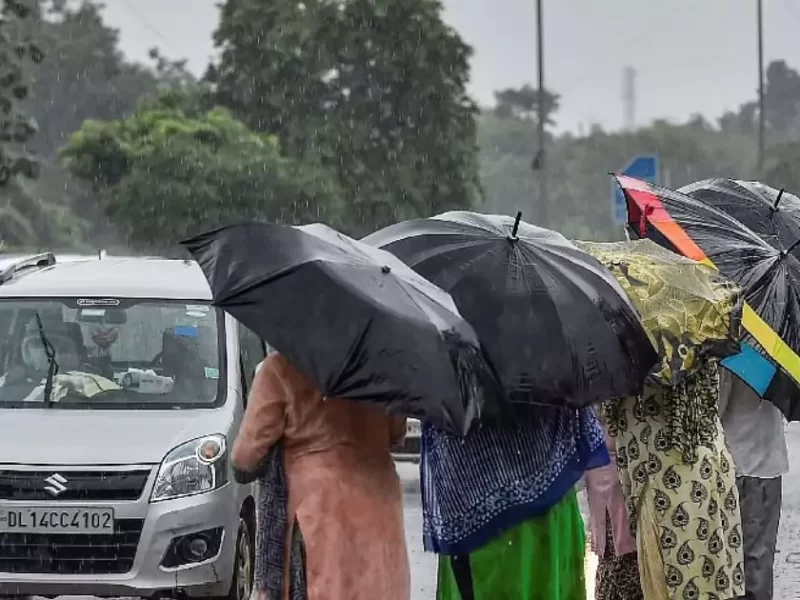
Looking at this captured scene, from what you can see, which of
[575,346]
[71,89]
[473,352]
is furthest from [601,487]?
[71,89]

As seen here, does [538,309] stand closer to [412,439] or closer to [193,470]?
[193,470]

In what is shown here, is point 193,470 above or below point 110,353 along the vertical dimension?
below

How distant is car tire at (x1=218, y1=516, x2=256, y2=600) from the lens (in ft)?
23.1

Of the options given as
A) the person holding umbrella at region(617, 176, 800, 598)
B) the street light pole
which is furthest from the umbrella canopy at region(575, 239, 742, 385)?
the street light pole

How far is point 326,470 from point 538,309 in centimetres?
82

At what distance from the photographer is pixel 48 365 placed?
740 cm

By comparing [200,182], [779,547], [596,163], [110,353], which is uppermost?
[596,163]

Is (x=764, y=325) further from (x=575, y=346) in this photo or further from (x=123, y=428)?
(x=123, y=428)

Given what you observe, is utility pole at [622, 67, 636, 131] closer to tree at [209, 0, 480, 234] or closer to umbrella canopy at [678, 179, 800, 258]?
tree at [209, 0, 480, 234]

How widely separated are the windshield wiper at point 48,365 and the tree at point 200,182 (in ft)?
89.5

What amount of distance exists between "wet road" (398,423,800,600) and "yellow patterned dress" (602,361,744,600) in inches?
88.0

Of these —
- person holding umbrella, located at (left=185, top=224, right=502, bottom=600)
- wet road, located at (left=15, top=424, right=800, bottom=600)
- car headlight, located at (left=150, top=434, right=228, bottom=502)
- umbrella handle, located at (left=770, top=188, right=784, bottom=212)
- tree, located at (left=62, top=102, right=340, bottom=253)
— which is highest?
tree, located at (left=62, top=102, right=340, bottom=253)

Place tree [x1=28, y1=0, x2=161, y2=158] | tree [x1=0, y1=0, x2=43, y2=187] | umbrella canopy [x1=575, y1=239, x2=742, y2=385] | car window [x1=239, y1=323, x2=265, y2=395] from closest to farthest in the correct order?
umbrella canopy [x1=575, y1=239, x2=742, y2=385] → car window [x1=239, y1=323, x2=265, y2=395] → tree [x1=0, y1=0, x2=43, y2=187] → tree [x1=28, y1=0, x2=161, y2=158]

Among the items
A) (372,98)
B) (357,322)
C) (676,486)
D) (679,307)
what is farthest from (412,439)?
(372,98)
